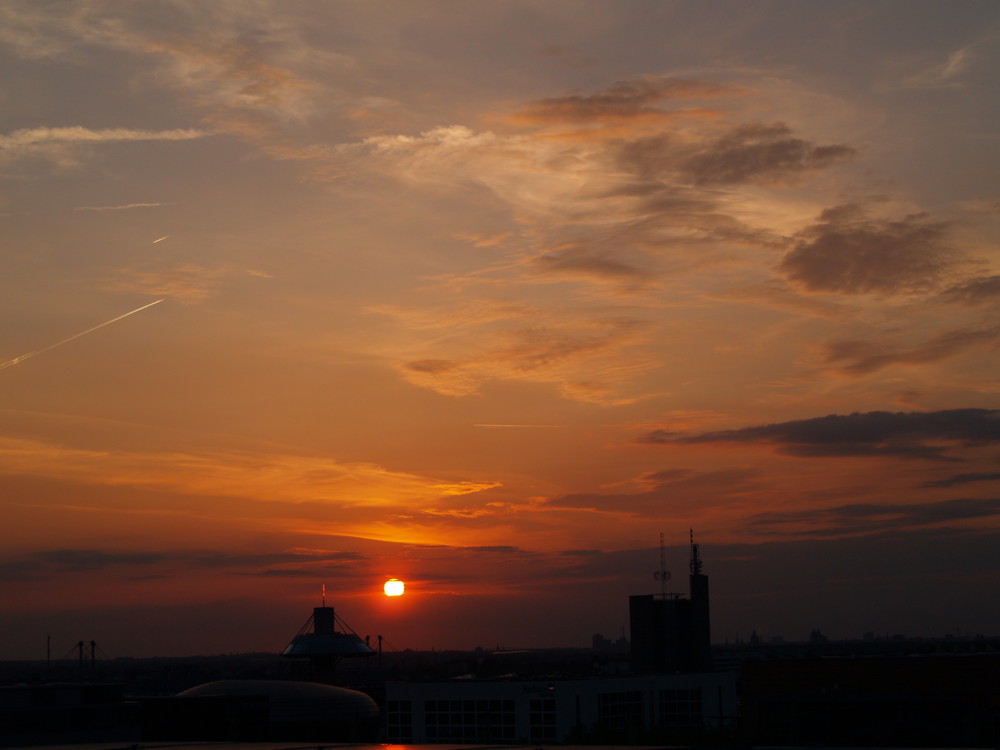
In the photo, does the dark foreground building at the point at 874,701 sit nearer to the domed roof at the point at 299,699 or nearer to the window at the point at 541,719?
the window at the point at 541,719

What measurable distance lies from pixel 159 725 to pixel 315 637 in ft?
191

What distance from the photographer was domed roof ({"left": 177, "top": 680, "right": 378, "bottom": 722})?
11838cm

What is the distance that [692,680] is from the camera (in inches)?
5128

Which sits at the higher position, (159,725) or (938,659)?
(938,659)

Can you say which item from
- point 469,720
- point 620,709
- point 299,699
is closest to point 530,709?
point 469,720

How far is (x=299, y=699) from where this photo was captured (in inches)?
4727

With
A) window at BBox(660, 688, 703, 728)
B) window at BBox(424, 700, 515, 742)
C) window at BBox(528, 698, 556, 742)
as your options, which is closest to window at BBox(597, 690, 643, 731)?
window at BBox(660, 688, 703, 728)

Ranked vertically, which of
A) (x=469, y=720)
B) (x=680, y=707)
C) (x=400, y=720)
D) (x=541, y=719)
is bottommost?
(x=680, y=707)

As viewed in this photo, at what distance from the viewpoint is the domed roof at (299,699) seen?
388 feet

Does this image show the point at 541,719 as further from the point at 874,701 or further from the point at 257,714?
the point at 874,701

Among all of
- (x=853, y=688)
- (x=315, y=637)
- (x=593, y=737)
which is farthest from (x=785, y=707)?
(x=315, y=637)

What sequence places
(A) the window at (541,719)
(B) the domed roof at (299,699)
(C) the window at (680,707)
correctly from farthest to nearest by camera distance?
(C) the window at (680,707) → (B) the domed roof at (299,699) → (A) the window at (541,719)

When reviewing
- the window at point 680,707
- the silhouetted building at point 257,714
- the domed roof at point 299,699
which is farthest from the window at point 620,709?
the domed roof at point 299,699

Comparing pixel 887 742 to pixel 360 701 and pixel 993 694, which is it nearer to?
pixel 993 694
